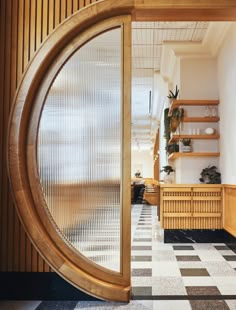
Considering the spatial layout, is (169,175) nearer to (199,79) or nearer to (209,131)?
(209,131)

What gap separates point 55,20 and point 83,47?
0.34m

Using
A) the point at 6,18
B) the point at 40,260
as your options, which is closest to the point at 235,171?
the point at 40,260

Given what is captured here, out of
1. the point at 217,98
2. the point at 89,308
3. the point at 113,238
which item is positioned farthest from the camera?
the point at 217,98

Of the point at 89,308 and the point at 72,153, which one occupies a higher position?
the point at 72,153

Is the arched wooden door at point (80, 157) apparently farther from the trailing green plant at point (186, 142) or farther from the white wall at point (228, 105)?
the trailing green plant at point (186, 142)

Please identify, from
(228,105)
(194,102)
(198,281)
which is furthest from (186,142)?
(198,281)

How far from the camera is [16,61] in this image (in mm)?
2943

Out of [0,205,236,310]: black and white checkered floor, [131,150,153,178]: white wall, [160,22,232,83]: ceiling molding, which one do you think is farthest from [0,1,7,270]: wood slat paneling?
[131,150,153,178]: white wall

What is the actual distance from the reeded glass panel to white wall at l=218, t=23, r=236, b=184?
284cm

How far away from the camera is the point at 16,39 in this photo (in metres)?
2.96

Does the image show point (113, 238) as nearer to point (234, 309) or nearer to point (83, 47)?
point (234, 309)

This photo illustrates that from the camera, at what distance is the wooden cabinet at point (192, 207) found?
18.5ft

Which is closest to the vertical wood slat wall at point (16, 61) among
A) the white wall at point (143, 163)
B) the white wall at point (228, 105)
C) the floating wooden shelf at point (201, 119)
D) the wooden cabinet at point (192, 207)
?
the white wall at point (228, 105)

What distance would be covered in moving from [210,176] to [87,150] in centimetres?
366
